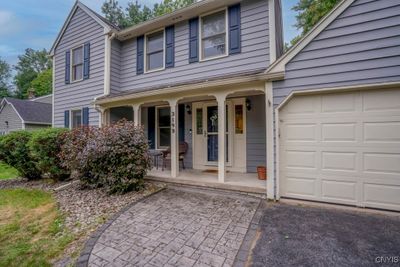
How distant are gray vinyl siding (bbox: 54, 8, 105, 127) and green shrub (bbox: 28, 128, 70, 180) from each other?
1846 millimetres

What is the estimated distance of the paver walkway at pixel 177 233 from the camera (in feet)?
8.17

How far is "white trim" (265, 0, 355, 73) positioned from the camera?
12.5ft

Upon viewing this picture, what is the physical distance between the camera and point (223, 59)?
6066 mm

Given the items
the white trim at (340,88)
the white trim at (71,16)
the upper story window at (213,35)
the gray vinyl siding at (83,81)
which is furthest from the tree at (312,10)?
the gray vinyl siding at (83,81)

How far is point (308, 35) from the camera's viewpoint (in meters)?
4.00

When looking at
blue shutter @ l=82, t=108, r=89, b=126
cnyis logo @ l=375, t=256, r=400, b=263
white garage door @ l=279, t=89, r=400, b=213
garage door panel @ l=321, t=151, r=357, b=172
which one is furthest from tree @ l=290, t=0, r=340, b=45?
blue shutter @ l=82, t=108, r=89, b=126

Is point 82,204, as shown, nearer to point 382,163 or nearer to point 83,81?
point 83,81

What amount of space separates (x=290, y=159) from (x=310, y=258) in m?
2.21

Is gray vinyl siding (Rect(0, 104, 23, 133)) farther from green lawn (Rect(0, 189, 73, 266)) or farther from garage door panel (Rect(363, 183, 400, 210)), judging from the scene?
garage door panel (Rect(363, 183, 400, 210))

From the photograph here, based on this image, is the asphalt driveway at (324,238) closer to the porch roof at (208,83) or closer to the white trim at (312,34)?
the porch roof at (208,83)

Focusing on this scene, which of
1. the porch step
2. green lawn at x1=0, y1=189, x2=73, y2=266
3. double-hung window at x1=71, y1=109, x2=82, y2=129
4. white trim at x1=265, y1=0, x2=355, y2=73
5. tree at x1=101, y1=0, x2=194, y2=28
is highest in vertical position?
tree at x1=101, y1=0, x2=194, y2=28

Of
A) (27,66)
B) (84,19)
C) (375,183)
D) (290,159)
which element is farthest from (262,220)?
(27,66)

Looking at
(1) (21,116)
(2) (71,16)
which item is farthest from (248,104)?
(1) (21,116)

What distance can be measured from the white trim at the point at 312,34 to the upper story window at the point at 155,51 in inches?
170
